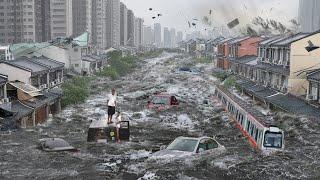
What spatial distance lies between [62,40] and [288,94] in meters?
41.1

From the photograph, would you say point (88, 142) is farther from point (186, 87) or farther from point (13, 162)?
point (186, 87)

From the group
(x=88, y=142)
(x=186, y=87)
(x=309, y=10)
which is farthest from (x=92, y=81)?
(x=309, y=10)

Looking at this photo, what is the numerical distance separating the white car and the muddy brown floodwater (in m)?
0.33

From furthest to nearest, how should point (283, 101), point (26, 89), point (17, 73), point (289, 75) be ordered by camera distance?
1. point (289, 75)
2. point (17, 73)
3. point (283, 101)
4. point (26, 89)

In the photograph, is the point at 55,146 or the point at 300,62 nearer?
the point at 55,146

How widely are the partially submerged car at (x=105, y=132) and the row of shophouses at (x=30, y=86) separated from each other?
8.07m

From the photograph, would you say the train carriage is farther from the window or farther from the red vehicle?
the red vehicle

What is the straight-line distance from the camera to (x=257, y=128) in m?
28.8

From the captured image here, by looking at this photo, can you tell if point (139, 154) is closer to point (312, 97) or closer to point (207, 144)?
point (207, 144)

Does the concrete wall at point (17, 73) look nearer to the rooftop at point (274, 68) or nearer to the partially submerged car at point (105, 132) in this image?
the partially submerged car at point (105, 132)

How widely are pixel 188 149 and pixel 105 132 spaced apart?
6802mm

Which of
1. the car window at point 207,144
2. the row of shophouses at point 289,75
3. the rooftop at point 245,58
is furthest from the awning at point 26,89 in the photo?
the rooftop at point 245,58

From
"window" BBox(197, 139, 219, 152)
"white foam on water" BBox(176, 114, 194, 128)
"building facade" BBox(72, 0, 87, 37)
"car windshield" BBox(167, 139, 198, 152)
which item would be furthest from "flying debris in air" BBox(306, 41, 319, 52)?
"building facade" BBox(72, 0, 87, 37)

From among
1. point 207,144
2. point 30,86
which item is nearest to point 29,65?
point 30,86
